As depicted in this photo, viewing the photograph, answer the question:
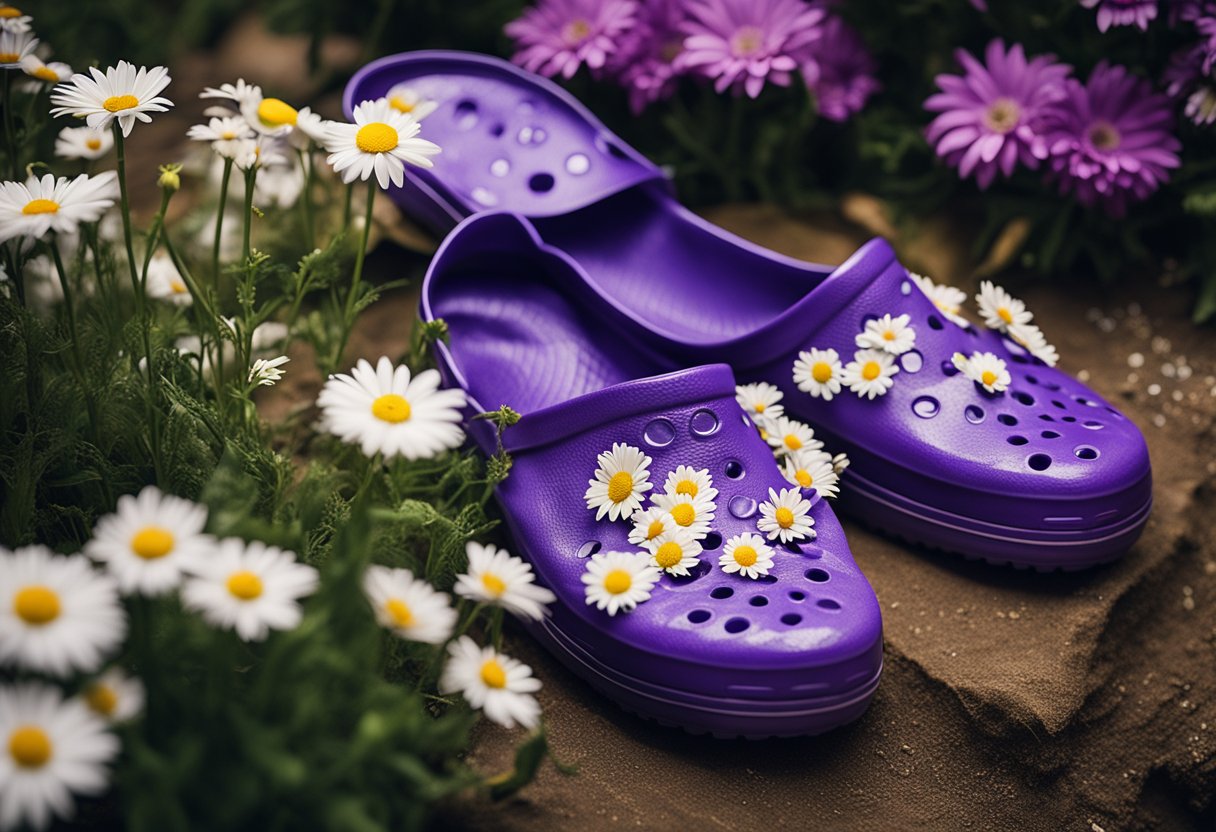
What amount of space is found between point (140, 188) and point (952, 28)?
4.78 ft

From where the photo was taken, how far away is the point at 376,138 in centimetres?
115

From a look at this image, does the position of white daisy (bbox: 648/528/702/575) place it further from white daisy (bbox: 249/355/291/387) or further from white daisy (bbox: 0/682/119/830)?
white daisy (bbox: 0/682/119/830)

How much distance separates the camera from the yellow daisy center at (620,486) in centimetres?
119

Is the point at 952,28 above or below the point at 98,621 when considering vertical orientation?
above

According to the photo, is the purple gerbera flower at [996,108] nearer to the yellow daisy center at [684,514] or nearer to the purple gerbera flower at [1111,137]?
the purple gerbera flower at [1111,137]

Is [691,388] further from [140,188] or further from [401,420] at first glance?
[140,188]

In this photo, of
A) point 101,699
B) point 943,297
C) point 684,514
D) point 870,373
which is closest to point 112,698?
point 101,699

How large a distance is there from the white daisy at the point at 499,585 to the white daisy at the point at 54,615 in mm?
282

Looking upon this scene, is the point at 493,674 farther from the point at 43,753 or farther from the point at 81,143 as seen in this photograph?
the point at 81,143

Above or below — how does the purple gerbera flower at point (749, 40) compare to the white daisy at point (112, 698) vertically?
above

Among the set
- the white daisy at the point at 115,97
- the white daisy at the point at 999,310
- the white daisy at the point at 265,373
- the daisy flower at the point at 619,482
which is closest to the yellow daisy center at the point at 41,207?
the white daisy at the point at 115,97

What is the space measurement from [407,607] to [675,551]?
33 cm

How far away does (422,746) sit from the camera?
95 cm

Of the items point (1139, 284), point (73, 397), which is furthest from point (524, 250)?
point (1139, 284)
